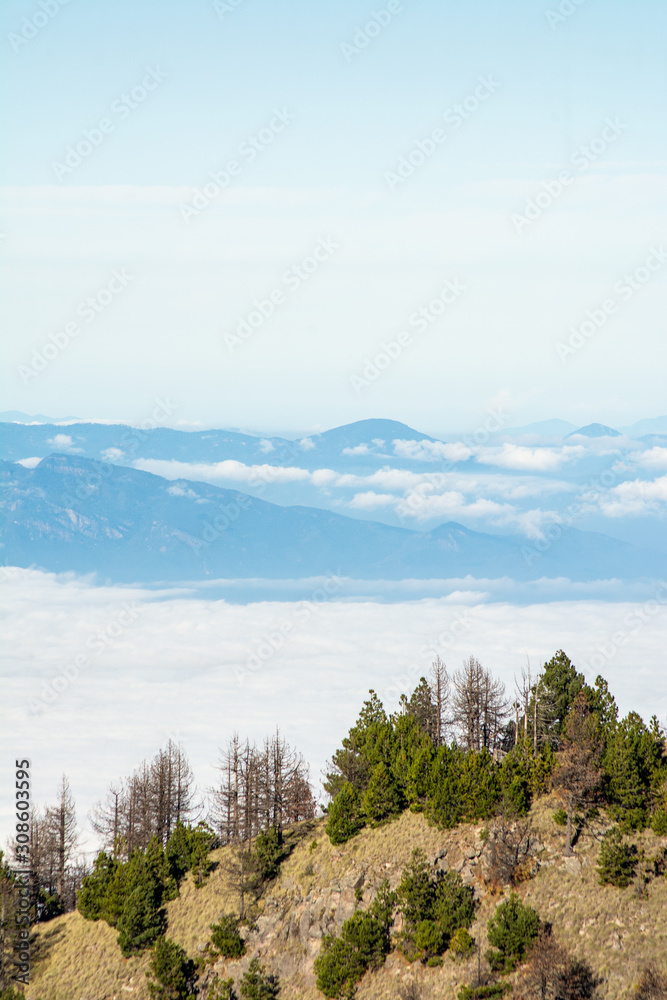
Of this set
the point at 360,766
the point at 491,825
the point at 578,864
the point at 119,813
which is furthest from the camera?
the point at 119,813

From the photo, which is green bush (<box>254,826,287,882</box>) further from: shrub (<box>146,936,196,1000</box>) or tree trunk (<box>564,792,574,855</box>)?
tree trunk (<box>564,792,574,855</box>)

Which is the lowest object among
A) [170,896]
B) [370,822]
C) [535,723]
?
[170,896]

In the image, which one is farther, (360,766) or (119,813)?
(119,813)

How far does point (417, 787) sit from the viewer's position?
76000 mm

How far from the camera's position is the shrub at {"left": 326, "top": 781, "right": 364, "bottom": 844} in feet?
249

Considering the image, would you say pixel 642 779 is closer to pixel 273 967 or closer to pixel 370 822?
pixel 370 822

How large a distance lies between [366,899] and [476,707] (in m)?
25.2

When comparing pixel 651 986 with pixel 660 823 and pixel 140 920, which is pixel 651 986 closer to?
pixel 660 823

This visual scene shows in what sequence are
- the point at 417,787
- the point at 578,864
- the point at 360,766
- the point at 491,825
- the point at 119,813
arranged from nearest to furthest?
the point at 578,864, the point at 491,825, the point at 417,787, the point at 360,766, the point at 119,813

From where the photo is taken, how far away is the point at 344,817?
76688mm

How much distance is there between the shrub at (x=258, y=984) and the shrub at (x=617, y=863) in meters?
26.0

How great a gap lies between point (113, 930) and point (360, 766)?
83.4ft

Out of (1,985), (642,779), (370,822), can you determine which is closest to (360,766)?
(370,822)

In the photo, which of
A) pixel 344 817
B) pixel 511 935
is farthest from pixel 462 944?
pixel 344 817
